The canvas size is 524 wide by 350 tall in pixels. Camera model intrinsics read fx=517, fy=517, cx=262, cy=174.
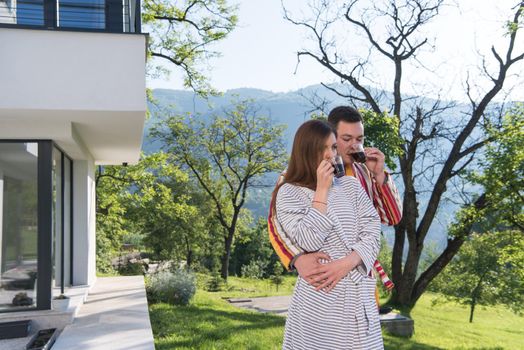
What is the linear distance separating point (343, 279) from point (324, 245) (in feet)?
0.48

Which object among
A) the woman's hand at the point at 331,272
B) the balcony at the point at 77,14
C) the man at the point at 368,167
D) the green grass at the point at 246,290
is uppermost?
the balcony at the point at 77,14

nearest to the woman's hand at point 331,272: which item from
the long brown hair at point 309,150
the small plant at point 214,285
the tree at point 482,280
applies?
the long brown hair at point 309,150

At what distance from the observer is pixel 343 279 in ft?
6.35

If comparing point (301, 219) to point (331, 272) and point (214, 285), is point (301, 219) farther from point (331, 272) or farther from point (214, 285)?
point (214, 285)

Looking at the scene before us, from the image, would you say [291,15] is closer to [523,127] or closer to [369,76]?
[369,76]

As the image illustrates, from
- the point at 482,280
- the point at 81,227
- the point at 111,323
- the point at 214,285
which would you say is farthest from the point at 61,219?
the point at 482,280

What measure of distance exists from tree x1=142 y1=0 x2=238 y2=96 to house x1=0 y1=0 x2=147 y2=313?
25.0 feet

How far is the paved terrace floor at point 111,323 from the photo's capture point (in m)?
5.34

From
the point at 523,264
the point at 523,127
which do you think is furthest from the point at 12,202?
the point at 523,264

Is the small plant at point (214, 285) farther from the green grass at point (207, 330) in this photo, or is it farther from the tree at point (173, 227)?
the green grass at point (207, 330)

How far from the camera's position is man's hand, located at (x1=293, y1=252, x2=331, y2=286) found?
74.9 inches

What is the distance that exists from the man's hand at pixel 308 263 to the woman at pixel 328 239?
0.12 ft

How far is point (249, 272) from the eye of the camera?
32.0 m

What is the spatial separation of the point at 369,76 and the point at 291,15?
118 inches
